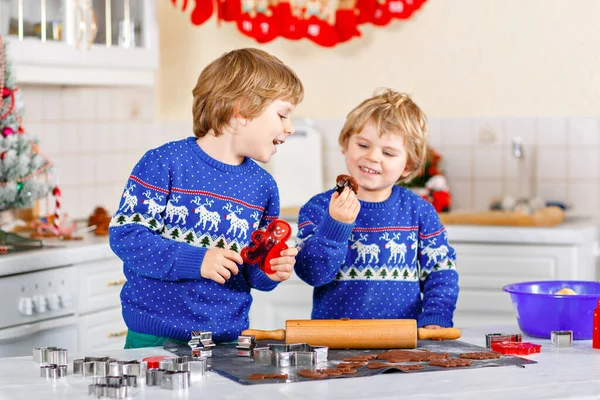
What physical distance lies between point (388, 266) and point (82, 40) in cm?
163

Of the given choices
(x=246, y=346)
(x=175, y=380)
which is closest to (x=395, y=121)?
(x=246, y=346)

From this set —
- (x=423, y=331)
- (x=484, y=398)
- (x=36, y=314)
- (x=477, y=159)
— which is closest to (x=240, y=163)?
(x=423, y=331)

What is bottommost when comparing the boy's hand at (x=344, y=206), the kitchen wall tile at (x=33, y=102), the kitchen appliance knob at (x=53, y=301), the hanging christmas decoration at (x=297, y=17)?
the kitchen appliance knob at (x=53, y=301)

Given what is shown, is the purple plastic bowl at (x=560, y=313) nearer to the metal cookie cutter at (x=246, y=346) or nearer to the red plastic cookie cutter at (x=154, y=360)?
the metal cookie cutter at (x=246, y=346)

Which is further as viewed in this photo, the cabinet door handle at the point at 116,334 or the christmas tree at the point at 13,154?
the cabinet door handle at the point at 116,334

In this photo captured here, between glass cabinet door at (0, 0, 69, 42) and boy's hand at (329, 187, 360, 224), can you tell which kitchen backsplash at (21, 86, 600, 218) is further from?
boy's hand at (329, 187, 360, 224)

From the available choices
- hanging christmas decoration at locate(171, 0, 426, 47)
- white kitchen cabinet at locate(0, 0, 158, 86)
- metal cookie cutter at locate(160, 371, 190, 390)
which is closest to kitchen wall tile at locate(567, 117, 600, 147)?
hanging christmas decoration at locate(171, 0, 426, 47)

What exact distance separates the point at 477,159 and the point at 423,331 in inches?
84.8

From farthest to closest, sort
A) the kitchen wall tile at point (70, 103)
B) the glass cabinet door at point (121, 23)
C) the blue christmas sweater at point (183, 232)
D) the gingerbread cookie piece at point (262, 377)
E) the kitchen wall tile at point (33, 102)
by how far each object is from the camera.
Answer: the kitchen wall tile at point (70, 103) < the kitchen wall tile at point (33, 102) < the glass cabinet door at point (121, 23) < the blue christmas sweater at point (183, 232) < the gingerbread cookie piece at point (262, 377)

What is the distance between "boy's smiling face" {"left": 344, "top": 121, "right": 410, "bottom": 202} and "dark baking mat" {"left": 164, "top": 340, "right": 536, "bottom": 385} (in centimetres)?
46

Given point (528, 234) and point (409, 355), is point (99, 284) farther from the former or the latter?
point (409, 355)

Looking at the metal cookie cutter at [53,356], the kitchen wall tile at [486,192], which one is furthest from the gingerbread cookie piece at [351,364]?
the kitchen wall tile at [486,192]

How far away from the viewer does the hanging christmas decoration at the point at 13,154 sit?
2.88 meters

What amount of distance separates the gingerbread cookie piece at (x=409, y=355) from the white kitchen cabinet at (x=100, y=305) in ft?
4.93
